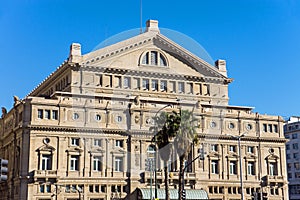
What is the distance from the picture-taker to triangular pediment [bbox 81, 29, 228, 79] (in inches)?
3066

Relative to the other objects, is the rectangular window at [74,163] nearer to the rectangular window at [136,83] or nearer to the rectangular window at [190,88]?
the rectangular window at [136,83]

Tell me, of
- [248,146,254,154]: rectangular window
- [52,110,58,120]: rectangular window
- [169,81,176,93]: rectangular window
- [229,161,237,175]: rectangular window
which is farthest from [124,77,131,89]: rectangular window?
[248,146,254,154]: rectangular window

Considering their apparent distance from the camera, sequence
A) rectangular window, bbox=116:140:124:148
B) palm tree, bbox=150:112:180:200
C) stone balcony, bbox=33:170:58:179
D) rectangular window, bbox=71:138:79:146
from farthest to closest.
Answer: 1. rectangular window, bbox=116:140:124:148
2. rectangular window, bbox=71:138:79:146
3. stone balcony, bbox=33:170:58:179
4. palm tree, bbox=150:112:180:200

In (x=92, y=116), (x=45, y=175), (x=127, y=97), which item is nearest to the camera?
(x=45, y=175)

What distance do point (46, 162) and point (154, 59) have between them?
2623cm

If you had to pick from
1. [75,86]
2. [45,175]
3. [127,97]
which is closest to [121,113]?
[127,97]

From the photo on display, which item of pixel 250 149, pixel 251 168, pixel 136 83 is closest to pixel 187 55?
pixel 136 83

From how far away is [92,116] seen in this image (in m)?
70.9

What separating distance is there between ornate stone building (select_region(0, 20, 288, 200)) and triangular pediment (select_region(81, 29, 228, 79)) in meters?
0.17

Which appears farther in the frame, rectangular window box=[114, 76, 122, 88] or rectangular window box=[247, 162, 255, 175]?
rectangular window box=[247, 162, 255, 175]

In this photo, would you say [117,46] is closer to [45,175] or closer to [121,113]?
[121,113]

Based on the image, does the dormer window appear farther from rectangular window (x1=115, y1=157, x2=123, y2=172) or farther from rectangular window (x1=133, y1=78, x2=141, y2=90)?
rectangular window (x1=115, y1=157, x2=123, y2=172)

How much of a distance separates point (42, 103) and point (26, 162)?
855cm

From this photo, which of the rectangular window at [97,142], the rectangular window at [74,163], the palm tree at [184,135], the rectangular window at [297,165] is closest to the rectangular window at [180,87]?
the rectangular window at [97,142]
